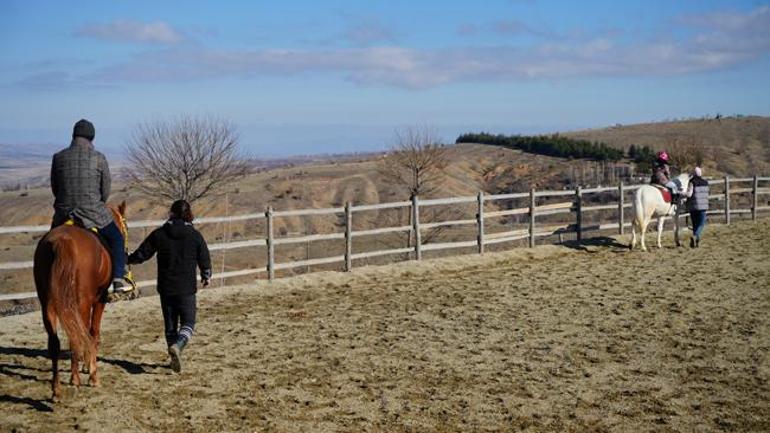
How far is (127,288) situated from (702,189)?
1373cm

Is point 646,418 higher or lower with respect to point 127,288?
lower

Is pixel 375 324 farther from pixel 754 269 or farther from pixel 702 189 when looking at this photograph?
pixel 702 189

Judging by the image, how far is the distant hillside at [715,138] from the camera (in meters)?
49.8

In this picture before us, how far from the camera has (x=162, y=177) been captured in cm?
2189

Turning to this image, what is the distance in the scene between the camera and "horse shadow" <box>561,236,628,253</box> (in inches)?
664

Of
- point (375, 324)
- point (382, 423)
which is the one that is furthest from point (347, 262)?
point (382, 423)

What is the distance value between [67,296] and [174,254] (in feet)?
3.95

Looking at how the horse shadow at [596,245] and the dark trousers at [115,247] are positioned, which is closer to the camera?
the dark trousers at [115,247]

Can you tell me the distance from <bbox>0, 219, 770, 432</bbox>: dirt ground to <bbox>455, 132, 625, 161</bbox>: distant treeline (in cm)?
3788

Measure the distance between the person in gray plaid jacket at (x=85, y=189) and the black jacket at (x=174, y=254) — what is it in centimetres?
31

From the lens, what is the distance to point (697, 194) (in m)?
16.8

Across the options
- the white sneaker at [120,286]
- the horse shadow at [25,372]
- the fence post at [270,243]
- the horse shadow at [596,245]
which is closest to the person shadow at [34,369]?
the horse shadow at [25,372]

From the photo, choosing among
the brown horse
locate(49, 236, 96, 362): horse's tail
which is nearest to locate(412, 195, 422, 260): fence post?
the brown horse

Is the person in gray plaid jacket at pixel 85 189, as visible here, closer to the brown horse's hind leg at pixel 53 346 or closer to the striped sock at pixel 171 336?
the striped sock at pixel 171 336
